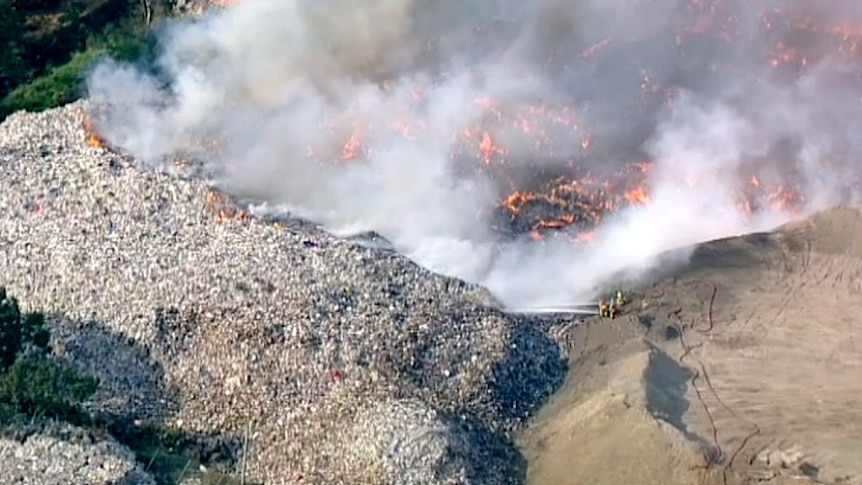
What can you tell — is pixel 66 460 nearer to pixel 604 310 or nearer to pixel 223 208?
pixel 223 208

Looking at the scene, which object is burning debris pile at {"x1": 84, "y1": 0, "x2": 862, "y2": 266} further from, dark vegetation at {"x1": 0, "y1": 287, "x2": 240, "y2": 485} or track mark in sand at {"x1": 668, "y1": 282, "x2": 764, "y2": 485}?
dark vegetation at {"x1": 0, "y1": 287, "x2": 240, "y2": 485}

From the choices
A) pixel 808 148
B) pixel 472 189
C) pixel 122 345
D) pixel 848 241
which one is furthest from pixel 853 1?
pixel 122 345

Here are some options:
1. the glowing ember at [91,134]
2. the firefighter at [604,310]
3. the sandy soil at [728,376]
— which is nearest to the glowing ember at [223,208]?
the glowing ember at [91,134]

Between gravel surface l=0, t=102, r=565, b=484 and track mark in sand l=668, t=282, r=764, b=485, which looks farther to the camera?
gravel surface l=0, t=102, r=565, b=484

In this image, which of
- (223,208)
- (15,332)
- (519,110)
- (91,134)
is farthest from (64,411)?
(519,110)

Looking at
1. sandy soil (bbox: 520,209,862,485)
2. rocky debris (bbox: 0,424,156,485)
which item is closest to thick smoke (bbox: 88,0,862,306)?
sandy soil (bbox: 520,209,862,485)

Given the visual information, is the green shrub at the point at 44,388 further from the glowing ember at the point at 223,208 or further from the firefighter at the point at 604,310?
the firefighter at the point at 604,310
